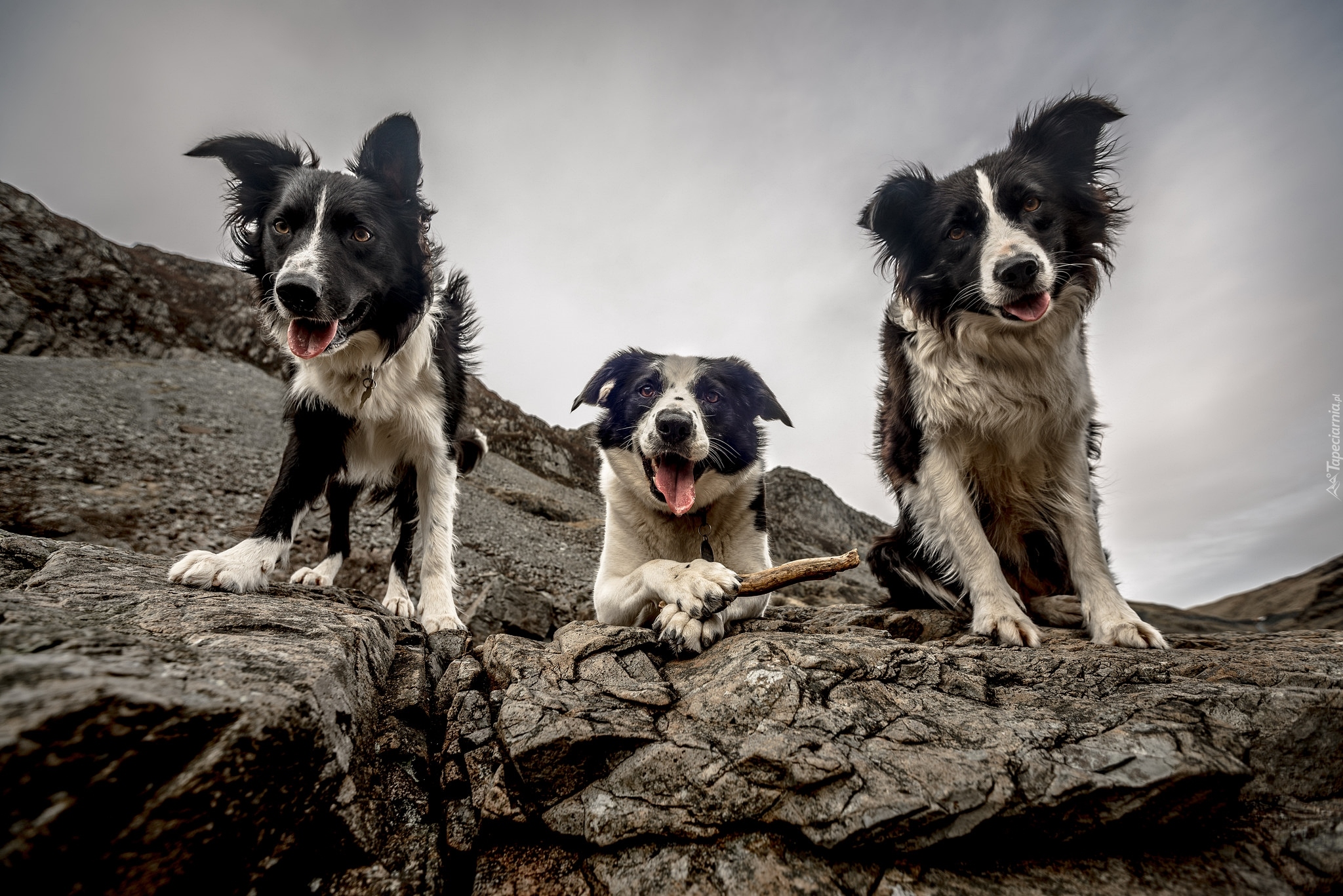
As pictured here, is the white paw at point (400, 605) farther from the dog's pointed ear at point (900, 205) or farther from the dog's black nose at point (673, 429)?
the dog's pointed ear at point (900, 205)

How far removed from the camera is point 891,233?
148 inches

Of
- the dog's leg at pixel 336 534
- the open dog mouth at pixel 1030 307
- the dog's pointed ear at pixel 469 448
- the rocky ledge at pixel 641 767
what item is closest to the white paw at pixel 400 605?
the dog's leg at pixel 336 534

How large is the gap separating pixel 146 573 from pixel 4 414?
9.70 meters

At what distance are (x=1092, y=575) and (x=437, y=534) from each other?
406 cm

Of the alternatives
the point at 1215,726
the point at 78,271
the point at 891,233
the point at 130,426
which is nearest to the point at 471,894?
the point at 1215,726

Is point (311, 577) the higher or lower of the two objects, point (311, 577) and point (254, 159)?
the lower

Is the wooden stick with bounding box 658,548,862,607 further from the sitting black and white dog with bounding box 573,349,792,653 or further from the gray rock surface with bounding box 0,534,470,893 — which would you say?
the gray rock surface with bounding box 0,534,470,893

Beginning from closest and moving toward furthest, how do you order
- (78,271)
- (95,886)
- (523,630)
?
(95,886) → (523,630) → (78,271)

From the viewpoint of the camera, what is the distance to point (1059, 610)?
10.5 feet

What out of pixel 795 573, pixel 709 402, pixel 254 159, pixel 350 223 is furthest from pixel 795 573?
pixel 254 159

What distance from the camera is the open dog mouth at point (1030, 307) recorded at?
303 cm

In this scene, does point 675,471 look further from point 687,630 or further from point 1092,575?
point 1092,575

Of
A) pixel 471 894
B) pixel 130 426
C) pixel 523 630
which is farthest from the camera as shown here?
pixel 130 426

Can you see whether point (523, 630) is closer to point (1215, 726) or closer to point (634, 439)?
point (634, 439)
